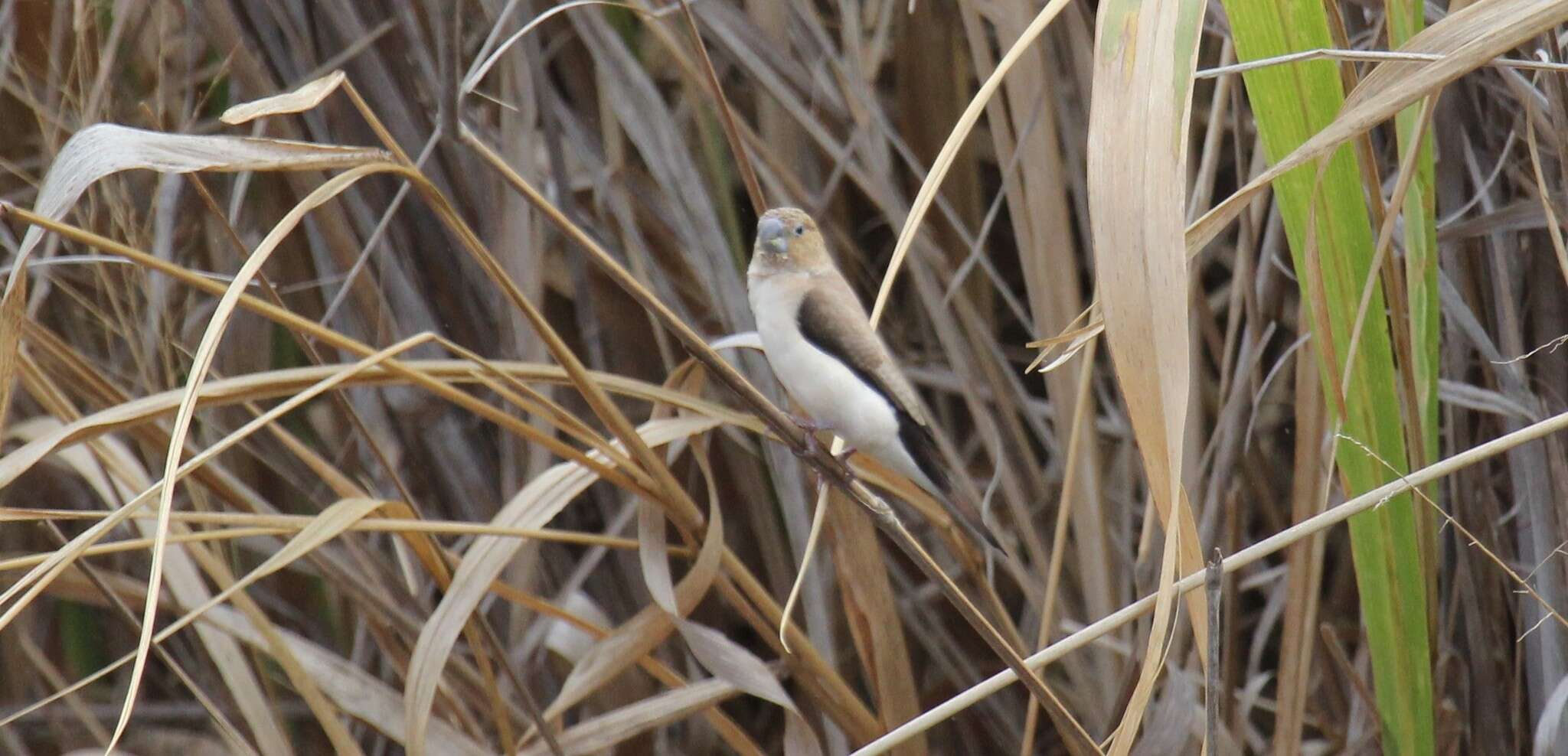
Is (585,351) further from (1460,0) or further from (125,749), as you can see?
(1460,0)

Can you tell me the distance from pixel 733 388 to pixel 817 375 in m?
0.88

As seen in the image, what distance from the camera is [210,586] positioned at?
268 cm

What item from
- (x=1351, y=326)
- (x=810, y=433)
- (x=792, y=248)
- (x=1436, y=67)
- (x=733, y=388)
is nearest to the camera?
(x=1436, y=67)

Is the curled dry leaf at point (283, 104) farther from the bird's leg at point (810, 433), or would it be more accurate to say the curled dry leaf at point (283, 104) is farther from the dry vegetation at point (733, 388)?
the bird's leg at point (810, 433)

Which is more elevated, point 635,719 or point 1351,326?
point 1351,326

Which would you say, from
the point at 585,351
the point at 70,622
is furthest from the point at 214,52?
the point at 70,622

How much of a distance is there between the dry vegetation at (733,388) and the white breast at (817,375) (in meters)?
0.09

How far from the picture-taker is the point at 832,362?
207 centimetres

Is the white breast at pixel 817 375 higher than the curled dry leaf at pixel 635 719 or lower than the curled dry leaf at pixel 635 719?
higher

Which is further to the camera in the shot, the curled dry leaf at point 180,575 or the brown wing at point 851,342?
the brown wing at point 851,342

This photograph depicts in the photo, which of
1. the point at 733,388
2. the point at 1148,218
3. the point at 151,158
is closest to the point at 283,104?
the point at 151,158

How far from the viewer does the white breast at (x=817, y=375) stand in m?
2.02

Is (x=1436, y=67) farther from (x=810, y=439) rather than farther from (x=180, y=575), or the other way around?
(x=180, y=575)

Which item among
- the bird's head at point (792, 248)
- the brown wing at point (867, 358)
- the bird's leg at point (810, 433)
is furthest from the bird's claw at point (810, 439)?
the bird's head at point (792, 248)
